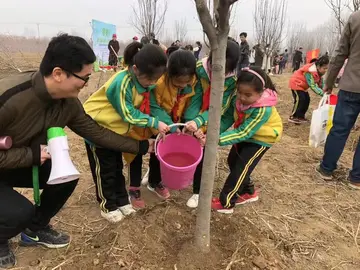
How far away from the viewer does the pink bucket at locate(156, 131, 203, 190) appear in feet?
6.96

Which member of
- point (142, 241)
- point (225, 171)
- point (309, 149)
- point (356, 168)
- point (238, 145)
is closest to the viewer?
point (142, 241)

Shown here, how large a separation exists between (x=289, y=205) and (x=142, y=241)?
1.27 metres

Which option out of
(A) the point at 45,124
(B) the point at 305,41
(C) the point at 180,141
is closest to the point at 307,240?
(C) the point at 180,141

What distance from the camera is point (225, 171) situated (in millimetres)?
3227

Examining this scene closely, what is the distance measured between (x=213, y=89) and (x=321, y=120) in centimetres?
240

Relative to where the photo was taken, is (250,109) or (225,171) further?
(225,171)

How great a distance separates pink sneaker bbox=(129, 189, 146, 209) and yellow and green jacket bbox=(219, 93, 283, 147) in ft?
2.65

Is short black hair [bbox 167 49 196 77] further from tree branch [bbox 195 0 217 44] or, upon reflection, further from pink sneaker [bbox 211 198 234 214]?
pink sneaker [bbox 211 198 234 214]

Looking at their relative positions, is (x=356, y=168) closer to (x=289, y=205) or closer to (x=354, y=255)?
(x=289, y=205)

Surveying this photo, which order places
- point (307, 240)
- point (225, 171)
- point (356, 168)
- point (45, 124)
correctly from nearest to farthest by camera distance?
point (45, 124)
point (307, 240)
point (356, 168)
point (225, 171)

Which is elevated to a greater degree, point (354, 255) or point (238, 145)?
point (238, 145)

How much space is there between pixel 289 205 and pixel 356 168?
0.81m

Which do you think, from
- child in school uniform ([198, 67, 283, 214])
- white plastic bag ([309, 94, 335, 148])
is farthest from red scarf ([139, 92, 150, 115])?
white plastic bag ([309, 94, 335, 148])

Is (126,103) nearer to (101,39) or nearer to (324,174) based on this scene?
(324,174)
